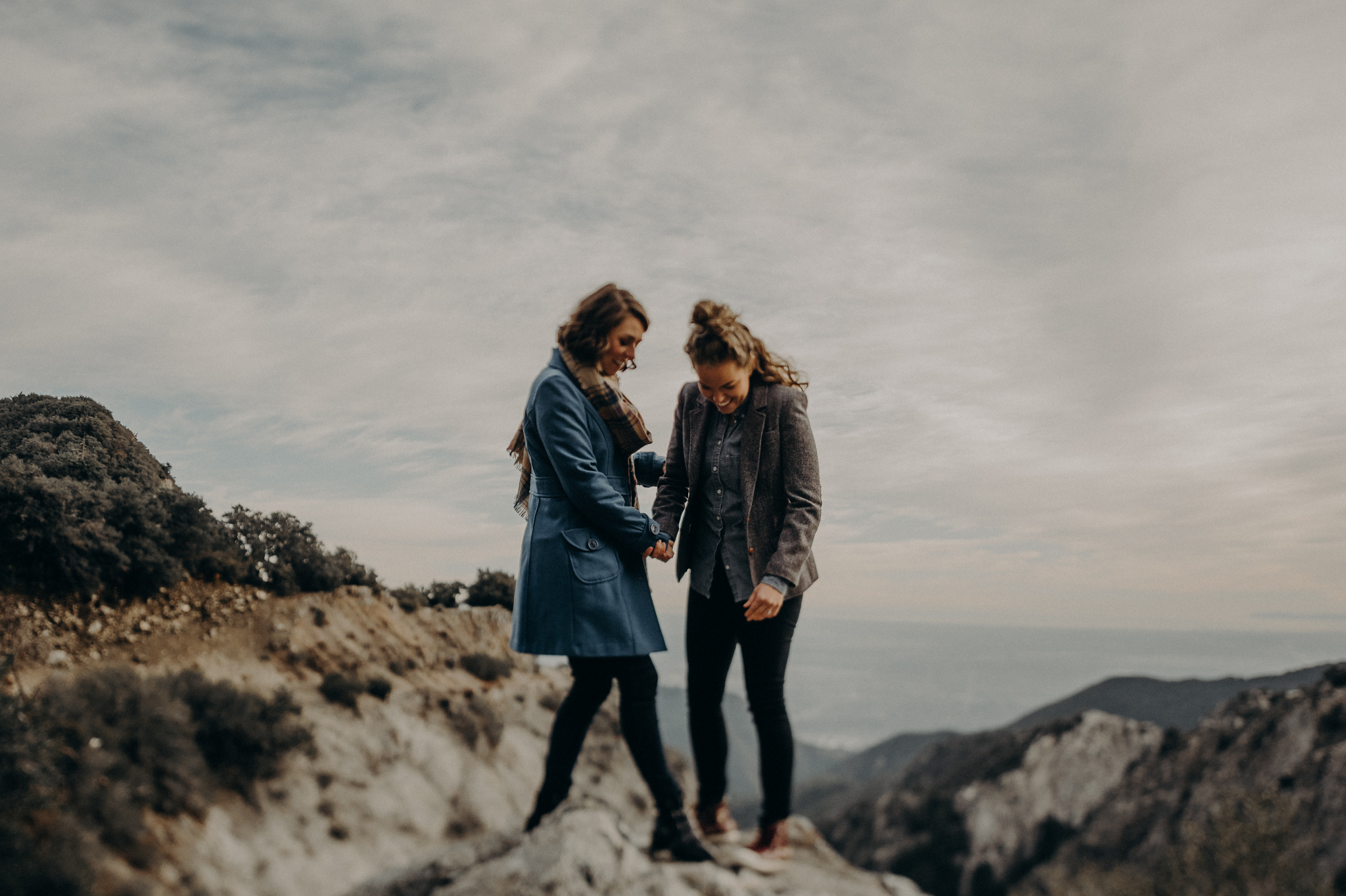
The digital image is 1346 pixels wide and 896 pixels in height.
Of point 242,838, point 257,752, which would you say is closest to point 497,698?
point 257,752

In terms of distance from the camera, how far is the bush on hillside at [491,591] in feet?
47.9

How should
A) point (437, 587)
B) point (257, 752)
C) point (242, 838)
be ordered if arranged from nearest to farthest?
1. point (242, 838)
2. point (257, 752)
3. point (437, 587)

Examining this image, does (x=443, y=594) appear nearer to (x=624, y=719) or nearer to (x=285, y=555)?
(x=285, y=555)

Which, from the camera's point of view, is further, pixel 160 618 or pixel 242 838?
pixel 160 618

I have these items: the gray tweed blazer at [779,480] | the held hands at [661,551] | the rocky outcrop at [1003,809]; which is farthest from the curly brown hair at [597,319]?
the rocky outcrop at [1003,809]

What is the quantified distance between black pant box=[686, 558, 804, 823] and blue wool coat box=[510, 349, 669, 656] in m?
0.40

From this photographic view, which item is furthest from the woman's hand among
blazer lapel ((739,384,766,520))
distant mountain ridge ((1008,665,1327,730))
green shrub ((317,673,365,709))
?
distant mountain ridge ((1008,665,1327,730))

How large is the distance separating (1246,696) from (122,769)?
92.3 ft

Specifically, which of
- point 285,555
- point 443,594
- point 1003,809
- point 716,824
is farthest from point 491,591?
point 1003,809

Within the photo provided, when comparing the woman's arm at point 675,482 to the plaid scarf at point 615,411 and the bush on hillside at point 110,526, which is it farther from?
the bush on hillside at point 110,526

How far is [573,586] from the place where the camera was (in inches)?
162

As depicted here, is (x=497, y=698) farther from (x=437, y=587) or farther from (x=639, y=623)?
(x=639, y=623)

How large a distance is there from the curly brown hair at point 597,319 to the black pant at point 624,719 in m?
1.66

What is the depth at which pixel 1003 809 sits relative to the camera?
29594mm
